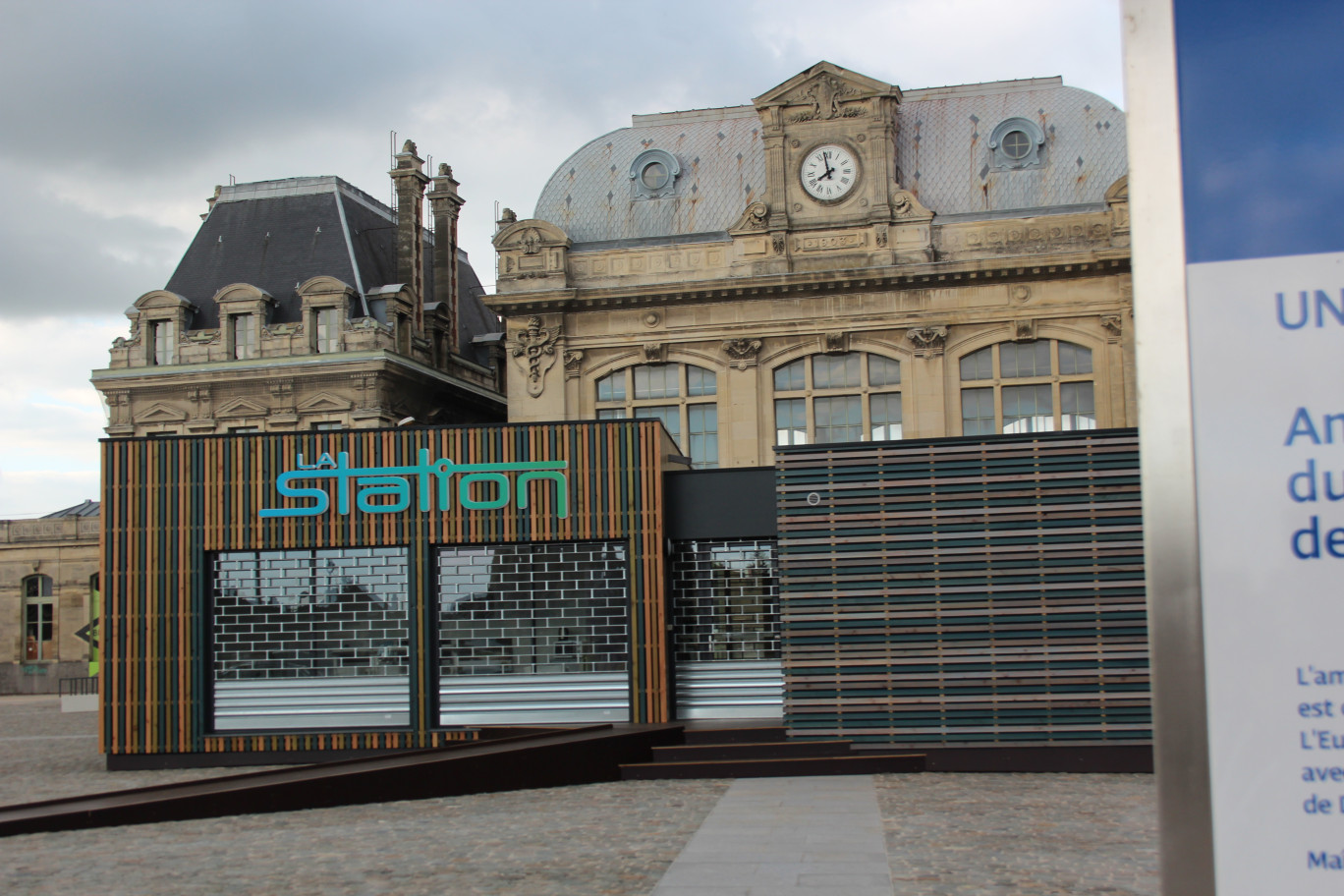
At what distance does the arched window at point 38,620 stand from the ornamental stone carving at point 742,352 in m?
34.8

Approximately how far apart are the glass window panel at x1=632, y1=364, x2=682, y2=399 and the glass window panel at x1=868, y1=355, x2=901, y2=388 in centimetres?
571

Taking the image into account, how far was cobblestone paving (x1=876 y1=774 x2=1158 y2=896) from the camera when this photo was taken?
390 inches

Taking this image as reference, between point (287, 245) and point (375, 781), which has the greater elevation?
point (287, 245)

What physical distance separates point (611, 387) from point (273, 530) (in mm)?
19183

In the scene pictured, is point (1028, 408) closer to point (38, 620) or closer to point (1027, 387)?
point (1027, 387)

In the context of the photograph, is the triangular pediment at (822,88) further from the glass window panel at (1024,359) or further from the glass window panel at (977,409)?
the glass window panel at (977,409)

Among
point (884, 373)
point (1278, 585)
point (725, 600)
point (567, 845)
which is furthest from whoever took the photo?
point (884, 373)

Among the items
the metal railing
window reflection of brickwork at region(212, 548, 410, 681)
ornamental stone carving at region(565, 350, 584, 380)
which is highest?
ornamental stone carving at region(565, 350, 584, 380)

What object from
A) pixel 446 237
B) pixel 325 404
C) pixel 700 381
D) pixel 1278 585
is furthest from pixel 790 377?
pixel 1278 585

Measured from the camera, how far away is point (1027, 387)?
123ft

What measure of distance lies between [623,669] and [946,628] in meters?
5.23

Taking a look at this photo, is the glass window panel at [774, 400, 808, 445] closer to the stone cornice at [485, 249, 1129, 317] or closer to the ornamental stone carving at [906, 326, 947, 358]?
the stone cornice at [485, 249, 1129, 317]

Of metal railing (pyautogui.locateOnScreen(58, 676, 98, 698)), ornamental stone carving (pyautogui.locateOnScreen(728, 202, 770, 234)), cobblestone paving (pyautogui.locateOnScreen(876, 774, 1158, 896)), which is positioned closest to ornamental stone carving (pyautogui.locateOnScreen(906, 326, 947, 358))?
ornamental stone carving (pyautogui.locateOnScreen(728, 202, 770, 234))

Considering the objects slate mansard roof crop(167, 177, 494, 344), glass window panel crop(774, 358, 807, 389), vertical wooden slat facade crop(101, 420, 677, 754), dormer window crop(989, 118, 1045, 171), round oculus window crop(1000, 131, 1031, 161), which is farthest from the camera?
slate mansard roof crop(167, 177, 494, 344)
